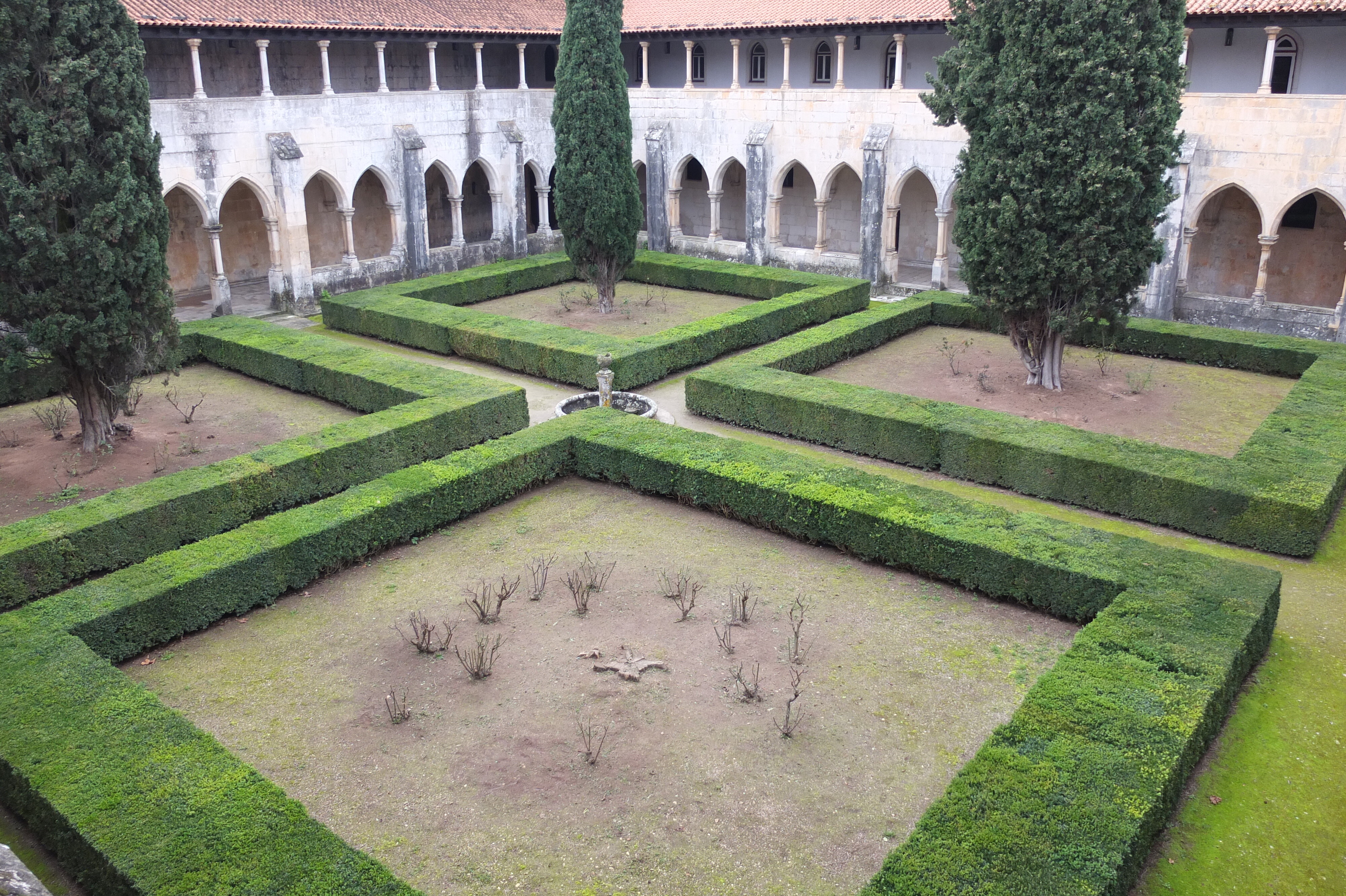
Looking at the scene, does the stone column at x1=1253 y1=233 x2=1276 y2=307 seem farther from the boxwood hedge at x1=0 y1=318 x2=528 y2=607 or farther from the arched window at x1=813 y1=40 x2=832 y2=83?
the boxwood hedge at x1=0 y1=318 x2=528 y2=607

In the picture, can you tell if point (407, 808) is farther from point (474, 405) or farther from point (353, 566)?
point (474, 405)

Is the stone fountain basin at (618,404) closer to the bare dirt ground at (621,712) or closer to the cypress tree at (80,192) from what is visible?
the bare dirt ground at (621,712)

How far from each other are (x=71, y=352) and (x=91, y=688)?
24.9 feet

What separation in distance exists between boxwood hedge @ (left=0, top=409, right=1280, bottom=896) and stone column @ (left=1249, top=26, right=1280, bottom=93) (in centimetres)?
1440

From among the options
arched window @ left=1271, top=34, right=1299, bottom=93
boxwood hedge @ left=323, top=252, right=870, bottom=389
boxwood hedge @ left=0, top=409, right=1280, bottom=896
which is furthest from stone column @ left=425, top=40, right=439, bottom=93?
arched window @ left=1271, top=34, right=1299, bottom=93

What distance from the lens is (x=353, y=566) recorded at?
468 inches

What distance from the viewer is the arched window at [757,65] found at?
3022 centimetres

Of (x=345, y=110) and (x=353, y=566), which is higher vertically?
(x=345, y=110)

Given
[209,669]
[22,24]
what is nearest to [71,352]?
[22,24]

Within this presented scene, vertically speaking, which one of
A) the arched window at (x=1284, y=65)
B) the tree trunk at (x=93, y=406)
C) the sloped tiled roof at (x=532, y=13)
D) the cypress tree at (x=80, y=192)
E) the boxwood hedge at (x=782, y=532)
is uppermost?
the sloped tiled roof at (x=532, y=13)

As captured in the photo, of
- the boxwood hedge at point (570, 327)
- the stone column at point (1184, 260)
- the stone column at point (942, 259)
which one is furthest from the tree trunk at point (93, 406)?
the stone column at point (1184, 260)

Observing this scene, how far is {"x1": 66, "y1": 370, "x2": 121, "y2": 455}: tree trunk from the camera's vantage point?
580 inches

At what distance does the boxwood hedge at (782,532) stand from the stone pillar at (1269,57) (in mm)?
14400

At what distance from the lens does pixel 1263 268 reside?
69.7 ft
